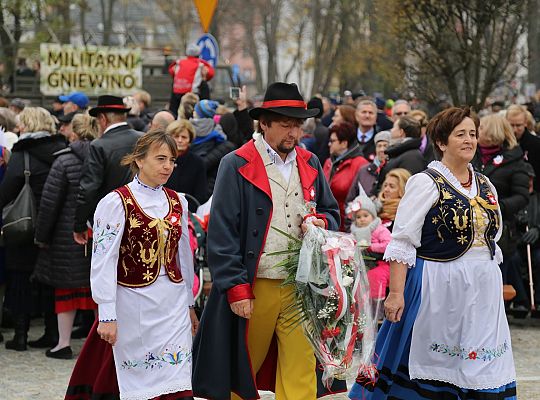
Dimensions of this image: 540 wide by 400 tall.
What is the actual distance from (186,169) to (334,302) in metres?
3.99

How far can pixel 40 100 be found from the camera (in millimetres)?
20312

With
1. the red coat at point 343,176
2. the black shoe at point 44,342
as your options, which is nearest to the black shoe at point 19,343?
the black shoe at point 44,342

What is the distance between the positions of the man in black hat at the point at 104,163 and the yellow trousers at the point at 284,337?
9.15ft

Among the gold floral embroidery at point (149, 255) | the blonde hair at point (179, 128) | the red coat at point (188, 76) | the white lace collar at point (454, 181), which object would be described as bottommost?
the gold floral embroidery at point (149, 255)

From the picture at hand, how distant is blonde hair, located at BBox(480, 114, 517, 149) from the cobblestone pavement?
1760 millimetres

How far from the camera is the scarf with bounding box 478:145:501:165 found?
9.70 metres

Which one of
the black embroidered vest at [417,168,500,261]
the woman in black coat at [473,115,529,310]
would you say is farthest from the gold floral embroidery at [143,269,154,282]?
the woman in black coat at [473,115,529,310]

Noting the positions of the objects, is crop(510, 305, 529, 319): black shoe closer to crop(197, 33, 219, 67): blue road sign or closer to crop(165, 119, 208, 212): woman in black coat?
crop(165, 119, 208, 212): woman in black coat

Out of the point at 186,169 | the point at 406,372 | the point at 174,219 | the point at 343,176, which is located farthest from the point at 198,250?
the point at 406,372

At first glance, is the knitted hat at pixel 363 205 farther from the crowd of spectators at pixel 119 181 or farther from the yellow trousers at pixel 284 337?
the yellow trousers at pixel 284 337

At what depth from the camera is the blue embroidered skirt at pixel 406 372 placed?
630 cm

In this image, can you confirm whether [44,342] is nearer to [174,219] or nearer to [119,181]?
[119,181]

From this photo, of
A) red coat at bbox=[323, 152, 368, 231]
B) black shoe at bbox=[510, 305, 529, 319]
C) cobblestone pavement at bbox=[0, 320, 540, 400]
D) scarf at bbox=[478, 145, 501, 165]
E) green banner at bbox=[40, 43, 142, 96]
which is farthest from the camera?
green banner at bbox=[40, 43, 142, 96]

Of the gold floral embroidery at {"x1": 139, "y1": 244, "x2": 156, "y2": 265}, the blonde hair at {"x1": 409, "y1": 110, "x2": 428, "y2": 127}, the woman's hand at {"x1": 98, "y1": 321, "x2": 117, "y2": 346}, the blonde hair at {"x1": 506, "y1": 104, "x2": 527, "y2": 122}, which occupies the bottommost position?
the woman's hand at {"x1": 98, "y1": 321, "x2": 117, "y2": 346}
